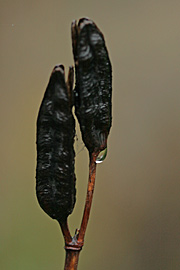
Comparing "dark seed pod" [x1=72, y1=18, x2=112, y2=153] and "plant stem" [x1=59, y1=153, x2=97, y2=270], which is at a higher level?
"dark seed pod" [x1=72, y1=18, x2=112, y2=153]

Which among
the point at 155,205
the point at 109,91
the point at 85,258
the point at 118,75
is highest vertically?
the point at 118,75

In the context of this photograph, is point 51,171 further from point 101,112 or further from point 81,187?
point 81,187

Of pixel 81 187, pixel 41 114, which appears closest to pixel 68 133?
pixel 41 114

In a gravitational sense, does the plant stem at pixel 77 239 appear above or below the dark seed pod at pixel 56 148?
below

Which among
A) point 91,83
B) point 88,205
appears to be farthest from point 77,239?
point 91,83

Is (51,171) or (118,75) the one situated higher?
(118,75)
